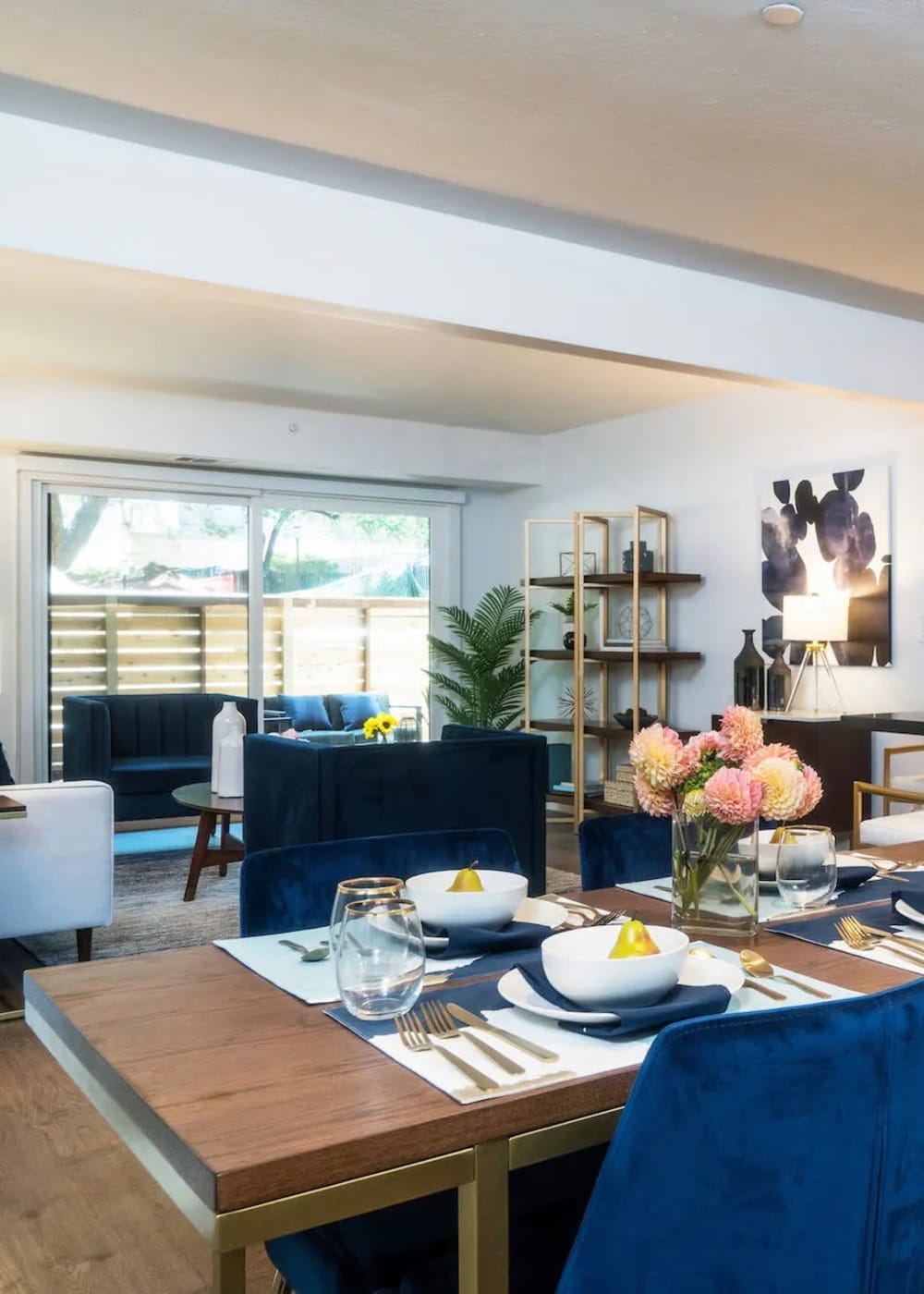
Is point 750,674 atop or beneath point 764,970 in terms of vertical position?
atop

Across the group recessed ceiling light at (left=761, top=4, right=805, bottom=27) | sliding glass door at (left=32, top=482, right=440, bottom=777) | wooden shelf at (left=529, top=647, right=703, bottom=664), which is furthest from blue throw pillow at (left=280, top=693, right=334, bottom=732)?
recessed ceiling light at (left=761, top=4, right=805, bottom=27)

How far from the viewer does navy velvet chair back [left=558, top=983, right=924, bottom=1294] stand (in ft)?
3.06

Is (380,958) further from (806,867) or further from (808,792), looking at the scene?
(806,867)

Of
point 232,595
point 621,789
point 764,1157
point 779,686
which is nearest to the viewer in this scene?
point 764,1157

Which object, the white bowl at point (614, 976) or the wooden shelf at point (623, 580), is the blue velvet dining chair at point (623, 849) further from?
the wooden shelf at point (623, 580)

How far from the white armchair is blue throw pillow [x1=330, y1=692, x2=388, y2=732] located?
14.0 feet

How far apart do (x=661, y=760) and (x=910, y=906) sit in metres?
0.43

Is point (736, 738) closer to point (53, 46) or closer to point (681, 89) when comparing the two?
point (681, 89)

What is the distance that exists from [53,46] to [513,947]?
2.36 meters

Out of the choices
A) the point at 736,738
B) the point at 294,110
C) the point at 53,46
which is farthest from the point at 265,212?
the point at 736,738

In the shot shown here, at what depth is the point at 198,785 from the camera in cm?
542

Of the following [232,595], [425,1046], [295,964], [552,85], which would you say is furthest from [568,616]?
[425,1046]

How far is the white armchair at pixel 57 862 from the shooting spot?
3572 mm

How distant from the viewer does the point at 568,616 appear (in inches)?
312
